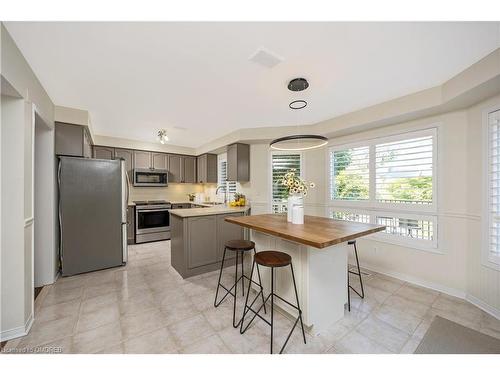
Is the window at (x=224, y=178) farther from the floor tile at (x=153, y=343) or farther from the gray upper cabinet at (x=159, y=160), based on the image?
the floor tile at (x=153, y=343)

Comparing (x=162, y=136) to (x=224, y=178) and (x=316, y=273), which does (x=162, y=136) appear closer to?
(x=224, y=178)

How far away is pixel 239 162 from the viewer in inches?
168

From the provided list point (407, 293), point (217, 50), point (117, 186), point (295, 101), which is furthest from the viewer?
point (117, 186)

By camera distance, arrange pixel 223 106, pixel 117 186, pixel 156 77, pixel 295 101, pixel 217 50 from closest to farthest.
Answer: pixel 217 50, pixel 156 77, pixel 295 101, pixel 223 106, pixel 117 186

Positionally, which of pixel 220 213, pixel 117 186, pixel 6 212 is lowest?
pixel 220 213

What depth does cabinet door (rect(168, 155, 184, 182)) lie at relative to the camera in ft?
17.8

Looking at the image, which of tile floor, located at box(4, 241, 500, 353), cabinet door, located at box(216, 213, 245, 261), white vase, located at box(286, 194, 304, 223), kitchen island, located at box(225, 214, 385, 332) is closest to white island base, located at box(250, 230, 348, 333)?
kitchen island, located at box(225, 214, 385, 332)

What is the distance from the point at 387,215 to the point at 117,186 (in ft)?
13.8

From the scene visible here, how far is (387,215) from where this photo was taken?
3.02 metres

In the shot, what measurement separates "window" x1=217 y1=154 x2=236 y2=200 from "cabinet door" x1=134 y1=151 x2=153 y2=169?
1.74 m

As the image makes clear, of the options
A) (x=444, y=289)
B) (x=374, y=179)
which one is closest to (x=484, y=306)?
(x=444, y=289)

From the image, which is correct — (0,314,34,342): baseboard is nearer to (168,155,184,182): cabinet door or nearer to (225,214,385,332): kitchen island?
(225,214,385,332): kitchen island
